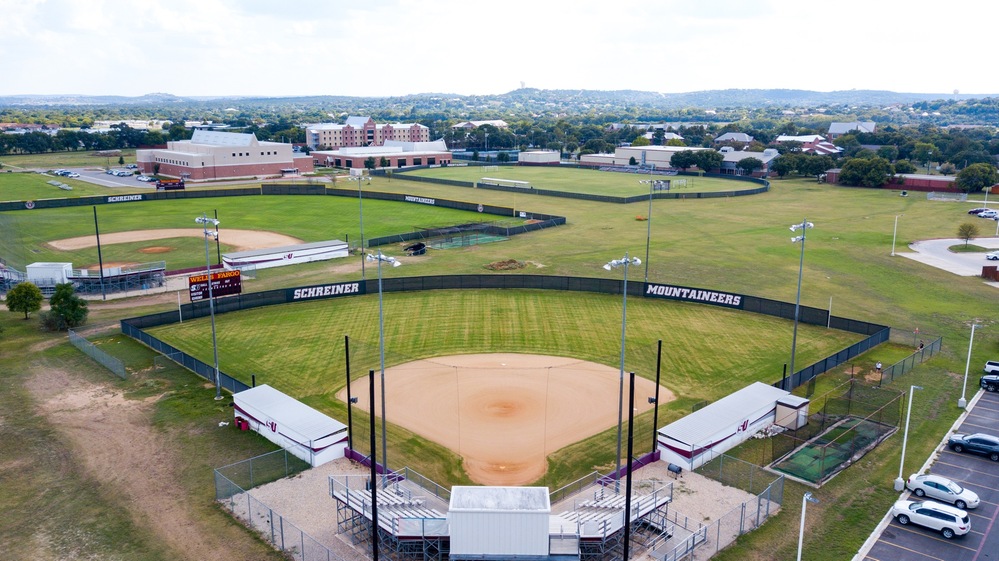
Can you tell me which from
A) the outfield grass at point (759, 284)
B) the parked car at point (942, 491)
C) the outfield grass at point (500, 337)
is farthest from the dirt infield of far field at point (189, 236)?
the parked car at point (942, 491)

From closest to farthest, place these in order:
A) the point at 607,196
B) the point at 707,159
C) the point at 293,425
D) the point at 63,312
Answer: the point at 293,425 < the point at 63,312 < the point at 607,196 < the point at 707,159

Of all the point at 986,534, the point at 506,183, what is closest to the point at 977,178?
the point at 506,183

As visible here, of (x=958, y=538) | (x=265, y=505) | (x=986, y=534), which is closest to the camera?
(x=958, y=538)

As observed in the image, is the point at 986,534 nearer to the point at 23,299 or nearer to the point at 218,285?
the point at 218,285

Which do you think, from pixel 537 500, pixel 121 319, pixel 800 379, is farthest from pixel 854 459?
pixel 121 319

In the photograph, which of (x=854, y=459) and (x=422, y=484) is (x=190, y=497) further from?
(x=854, y=459)

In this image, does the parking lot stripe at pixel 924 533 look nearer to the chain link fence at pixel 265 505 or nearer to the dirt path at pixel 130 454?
the chain link fence at pixel 265 505

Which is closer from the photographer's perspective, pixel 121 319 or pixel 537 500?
pixel 537 500
